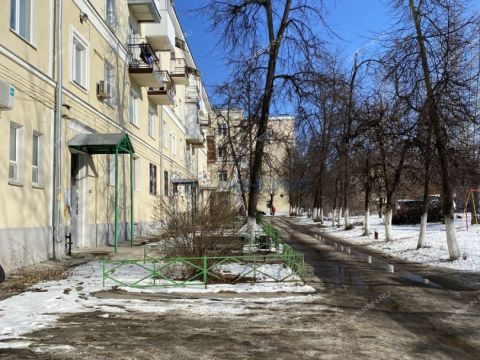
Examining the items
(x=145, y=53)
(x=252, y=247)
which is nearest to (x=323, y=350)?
(x=252, y=247)

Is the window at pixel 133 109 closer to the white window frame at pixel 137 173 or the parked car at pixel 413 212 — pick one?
the white window frame at pixel 137 173

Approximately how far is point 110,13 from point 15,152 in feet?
32.6

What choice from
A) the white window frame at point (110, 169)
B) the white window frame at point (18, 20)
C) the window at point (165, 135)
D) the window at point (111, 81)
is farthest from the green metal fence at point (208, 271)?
the window at point (165, 135)

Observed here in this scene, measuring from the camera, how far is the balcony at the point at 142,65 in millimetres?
23094

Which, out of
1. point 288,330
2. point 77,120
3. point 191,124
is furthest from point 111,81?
point 191,124

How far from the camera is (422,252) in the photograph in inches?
738

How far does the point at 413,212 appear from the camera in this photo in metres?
36.5

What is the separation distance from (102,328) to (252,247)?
960 centimetres

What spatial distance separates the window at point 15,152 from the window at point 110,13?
885cm

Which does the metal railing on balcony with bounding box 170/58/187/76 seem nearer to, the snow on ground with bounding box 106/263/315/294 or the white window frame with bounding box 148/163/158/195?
the white window frame with bounding box 148/163/158/195

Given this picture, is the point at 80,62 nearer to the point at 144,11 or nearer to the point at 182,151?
the point at 144,11

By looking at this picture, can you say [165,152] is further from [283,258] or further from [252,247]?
[283,258]

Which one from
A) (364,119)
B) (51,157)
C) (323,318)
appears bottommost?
(323,318)

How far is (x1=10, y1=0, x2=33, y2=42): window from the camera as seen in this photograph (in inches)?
500
